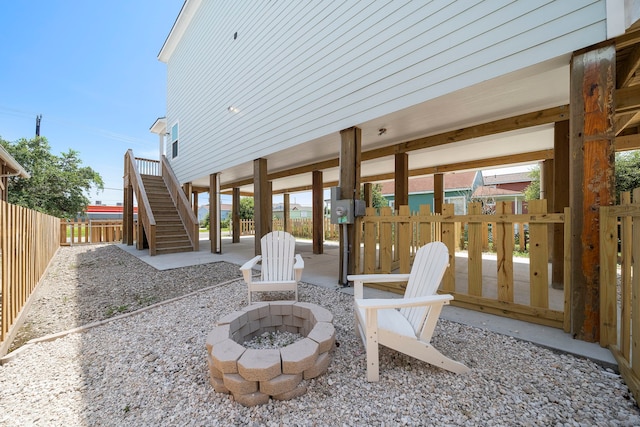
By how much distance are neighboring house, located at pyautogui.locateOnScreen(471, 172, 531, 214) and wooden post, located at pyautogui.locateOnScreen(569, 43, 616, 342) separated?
10.8m

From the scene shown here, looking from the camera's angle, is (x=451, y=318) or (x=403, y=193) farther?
(x=403, y=193)

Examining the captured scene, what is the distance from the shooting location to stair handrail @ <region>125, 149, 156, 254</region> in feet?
23.6

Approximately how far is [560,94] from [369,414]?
4.32 metres

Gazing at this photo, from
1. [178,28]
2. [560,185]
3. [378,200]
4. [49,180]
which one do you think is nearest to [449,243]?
[560,185]

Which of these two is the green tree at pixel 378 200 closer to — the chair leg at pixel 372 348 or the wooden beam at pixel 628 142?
the wooden beam at pixel 628 142

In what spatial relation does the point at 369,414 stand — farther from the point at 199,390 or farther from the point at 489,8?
the point at 489,8

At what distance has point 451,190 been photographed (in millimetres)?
14938

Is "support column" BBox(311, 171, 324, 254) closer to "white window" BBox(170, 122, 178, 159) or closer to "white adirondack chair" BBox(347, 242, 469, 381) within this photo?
"white adirondack chair" BBox(347, 242, 469, 381)

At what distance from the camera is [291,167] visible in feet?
26.3

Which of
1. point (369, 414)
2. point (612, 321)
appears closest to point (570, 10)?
point (612, 321)

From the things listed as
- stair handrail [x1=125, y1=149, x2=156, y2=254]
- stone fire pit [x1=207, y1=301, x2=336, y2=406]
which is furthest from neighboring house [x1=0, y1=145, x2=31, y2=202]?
stone fire pit [x1=207, y1=301, x2=336, y2=406]

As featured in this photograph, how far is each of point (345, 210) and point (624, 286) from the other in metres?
2.77

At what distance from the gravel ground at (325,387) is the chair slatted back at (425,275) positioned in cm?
35

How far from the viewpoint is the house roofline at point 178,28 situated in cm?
847
